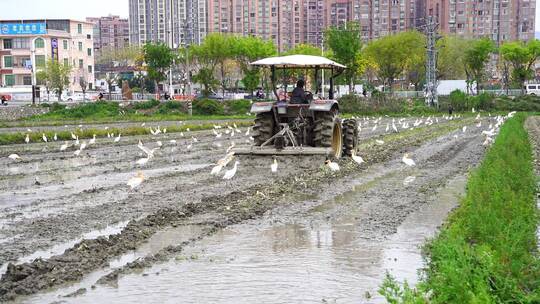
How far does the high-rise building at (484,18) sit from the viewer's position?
123 meters

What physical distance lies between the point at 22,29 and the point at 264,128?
76301 millimetres

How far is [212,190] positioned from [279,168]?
3.47 meters

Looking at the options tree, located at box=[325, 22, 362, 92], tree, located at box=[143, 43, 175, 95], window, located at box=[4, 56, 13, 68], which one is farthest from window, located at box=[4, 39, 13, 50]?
tree, located at box=[325, 22, 362, 92]

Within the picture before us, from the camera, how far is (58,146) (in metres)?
24.8

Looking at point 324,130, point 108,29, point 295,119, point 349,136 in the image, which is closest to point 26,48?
point 349,136

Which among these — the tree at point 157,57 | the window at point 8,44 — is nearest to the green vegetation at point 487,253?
the tree at point 157,57

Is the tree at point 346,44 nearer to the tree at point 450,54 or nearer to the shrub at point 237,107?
the shrub at point 237,107

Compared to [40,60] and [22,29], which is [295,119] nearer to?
[40,60]

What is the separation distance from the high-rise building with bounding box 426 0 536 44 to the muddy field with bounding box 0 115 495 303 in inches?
4317

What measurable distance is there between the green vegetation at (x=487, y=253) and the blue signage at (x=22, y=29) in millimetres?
82493

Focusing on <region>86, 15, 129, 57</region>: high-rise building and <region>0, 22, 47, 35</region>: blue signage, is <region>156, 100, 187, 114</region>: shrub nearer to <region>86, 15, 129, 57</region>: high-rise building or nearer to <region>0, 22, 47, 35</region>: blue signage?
<region>0, 22, 47, 35</region>: blue signage

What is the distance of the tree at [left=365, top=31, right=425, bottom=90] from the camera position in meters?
75.6

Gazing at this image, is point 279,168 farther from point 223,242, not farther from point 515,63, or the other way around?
point 515,63

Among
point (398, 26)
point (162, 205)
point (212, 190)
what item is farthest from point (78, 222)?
point (398, 26)
